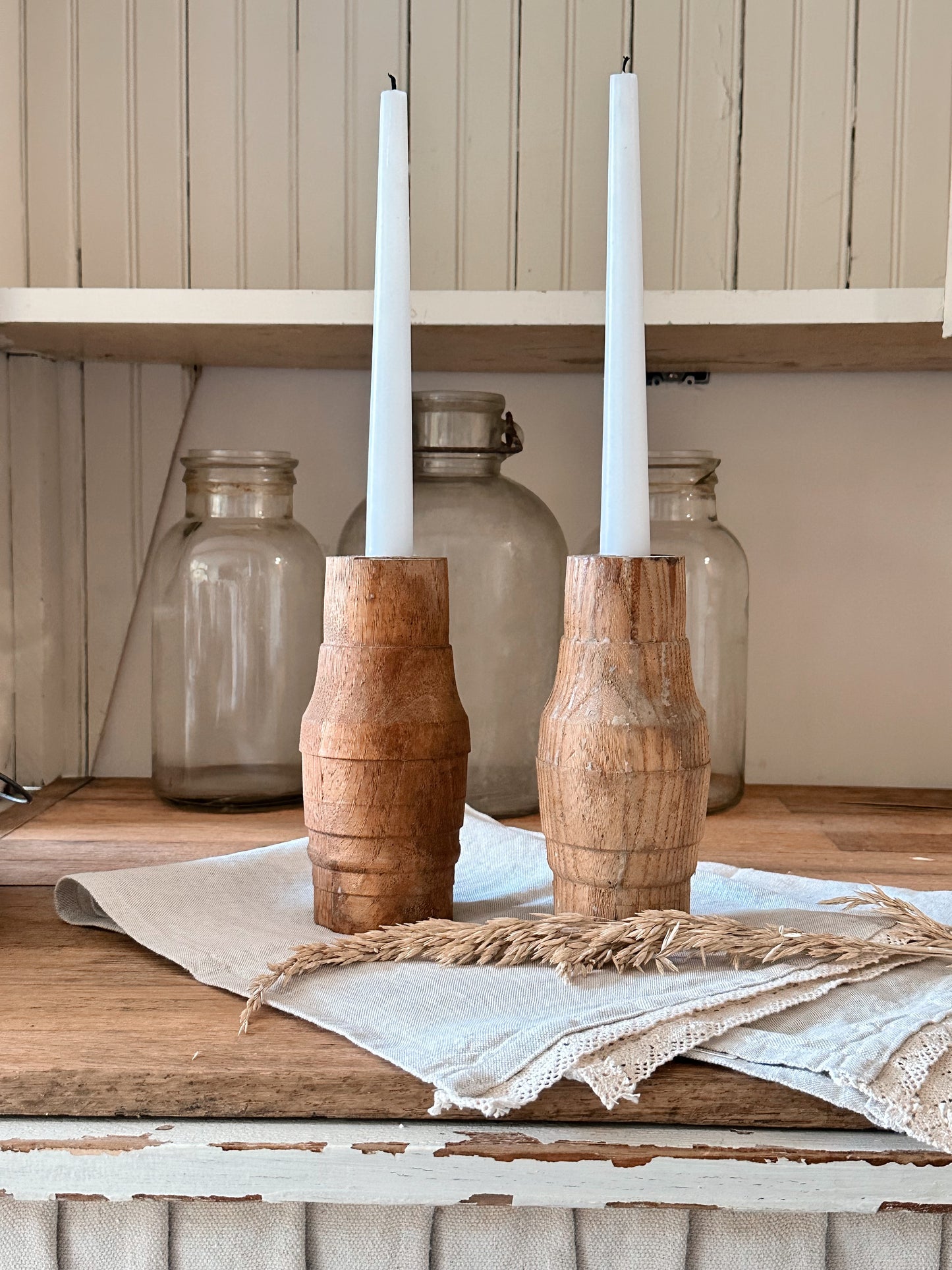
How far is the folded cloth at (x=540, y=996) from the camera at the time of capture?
38 cm

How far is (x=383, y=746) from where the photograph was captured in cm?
48

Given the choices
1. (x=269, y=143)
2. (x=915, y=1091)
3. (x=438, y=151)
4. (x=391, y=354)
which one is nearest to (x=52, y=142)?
(x=269, y=143)

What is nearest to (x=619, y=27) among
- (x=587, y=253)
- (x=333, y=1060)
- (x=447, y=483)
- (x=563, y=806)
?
(x=587, y=253)

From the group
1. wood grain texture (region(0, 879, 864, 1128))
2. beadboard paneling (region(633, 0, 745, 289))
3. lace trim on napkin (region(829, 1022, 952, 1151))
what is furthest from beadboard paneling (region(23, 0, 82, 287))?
lace trim on napkin (region(829, 1022, 952, 1151))

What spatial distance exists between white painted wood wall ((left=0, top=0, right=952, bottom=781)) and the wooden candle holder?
48 centimetres

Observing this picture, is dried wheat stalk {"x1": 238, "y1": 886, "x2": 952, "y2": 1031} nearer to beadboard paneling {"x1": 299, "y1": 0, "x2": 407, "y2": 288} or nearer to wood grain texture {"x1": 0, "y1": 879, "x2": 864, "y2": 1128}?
wood grain texture {"x1": 0, "y1": 879, "x2": 864, "y2": 1128}

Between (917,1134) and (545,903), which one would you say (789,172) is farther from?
(917,1134)

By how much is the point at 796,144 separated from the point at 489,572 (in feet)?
1.33

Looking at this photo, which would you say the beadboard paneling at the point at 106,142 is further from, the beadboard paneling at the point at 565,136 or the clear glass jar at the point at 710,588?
the clear glass jar at the point at 710,588

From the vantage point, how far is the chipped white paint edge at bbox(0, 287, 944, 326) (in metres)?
0.70

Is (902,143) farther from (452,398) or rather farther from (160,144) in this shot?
(160,144)

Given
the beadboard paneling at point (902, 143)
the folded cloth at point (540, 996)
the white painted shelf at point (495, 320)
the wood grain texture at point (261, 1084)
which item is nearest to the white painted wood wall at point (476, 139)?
the beadboard paneling at point (902, 143)

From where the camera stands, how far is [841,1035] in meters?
0.40

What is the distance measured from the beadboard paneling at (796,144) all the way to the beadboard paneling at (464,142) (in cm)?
18
